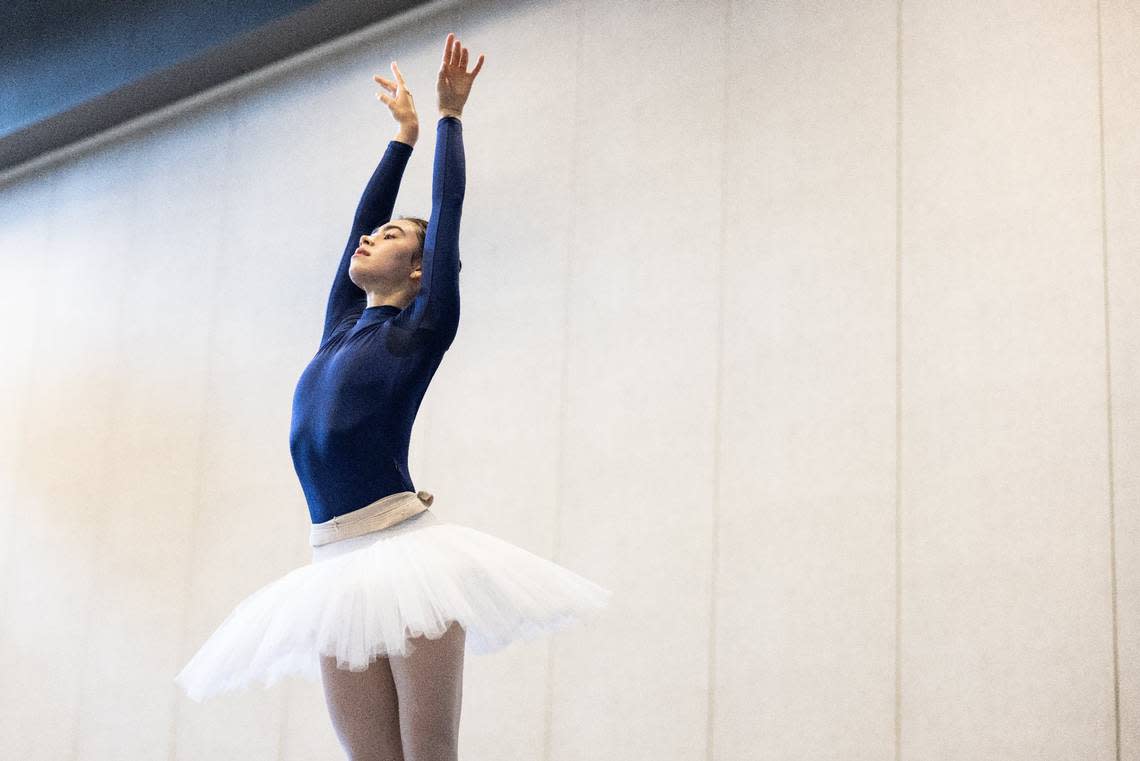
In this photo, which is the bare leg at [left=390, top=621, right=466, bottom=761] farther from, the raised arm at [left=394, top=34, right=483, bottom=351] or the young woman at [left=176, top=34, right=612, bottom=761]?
the raised arm at [left=394, top=34, right=483, bottom=351]

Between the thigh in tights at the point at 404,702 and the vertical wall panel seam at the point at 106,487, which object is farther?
the vertical wall panel seam at the point at 106,487

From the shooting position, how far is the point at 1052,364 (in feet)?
9.63

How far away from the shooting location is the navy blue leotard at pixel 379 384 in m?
2.17

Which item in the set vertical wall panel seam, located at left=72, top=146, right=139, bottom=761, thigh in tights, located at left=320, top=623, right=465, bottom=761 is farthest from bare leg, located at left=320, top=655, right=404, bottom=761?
vertical wall panel seam, located at left=72, top=146, right=139, bottom=761

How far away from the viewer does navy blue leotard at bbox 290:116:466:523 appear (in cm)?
217

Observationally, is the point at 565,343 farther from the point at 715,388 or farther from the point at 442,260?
the point at 442,260

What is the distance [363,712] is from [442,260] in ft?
2.64

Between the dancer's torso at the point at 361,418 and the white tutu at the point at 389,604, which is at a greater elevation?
the dancer's torso at the point at 361,418

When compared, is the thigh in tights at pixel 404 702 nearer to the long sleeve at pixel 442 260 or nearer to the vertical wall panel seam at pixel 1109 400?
the long sleeve at pixel 442 260

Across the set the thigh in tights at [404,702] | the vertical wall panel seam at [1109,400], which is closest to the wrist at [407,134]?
the thigh in tights at [404,702]

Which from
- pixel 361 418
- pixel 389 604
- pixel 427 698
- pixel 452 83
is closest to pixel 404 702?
pixel 427 698

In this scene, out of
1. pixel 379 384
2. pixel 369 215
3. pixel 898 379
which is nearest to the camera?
pixel 379 384

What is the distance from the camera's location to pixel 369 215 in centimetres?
252

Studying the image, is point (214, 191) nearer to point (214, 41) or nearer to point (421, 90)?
point (214, 41)
